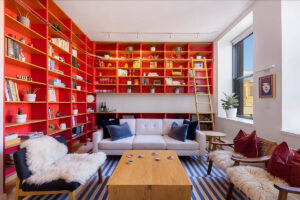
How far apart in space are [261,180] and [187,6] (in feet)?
10.3

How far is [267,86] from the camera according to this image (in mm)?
2502

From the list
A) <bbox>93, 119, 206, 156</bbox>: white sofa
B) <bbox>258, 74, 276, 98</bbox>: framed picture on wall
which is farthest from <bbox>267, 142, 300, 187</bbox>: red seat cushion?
<bbox>93, 119, 206, 156</bbox>: white sofa

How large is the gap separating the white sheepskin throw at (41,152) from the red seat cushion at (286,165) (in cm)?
272

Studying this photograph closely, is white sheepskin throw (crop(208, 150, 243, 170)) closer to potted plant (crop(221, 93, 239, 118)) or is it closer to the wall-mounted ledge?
the wall-mounted ledge

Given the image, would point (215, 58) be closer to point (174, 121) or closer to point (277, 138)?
point (174, 121)

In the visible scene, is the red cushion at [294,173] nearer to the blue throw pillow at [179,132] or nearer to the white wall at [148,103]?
the blue throw pillow at [179,132]

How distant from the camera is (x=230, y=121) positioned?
3.71 metres

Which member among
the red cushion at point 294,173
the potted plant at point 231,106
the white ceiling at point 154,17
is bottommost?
the red cushion at point 294,173

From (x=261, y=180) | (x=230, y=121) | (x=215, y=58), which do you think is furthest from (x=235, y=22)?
(x=261, y=180)

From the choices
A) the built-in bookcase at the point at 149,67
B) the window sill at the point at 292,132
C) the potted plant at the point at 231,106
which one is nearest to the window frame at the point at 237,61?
the potted plant at the point at 231,106

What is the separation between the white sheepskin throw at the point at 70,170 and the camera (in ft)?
5.18

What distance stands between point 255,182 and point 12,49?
11.6 ft

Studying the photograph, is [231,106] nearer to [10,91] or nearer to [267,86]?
[267,86]

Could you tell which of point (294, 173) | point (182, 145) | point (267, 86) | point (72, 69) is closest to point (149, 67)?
point (72, 69)
